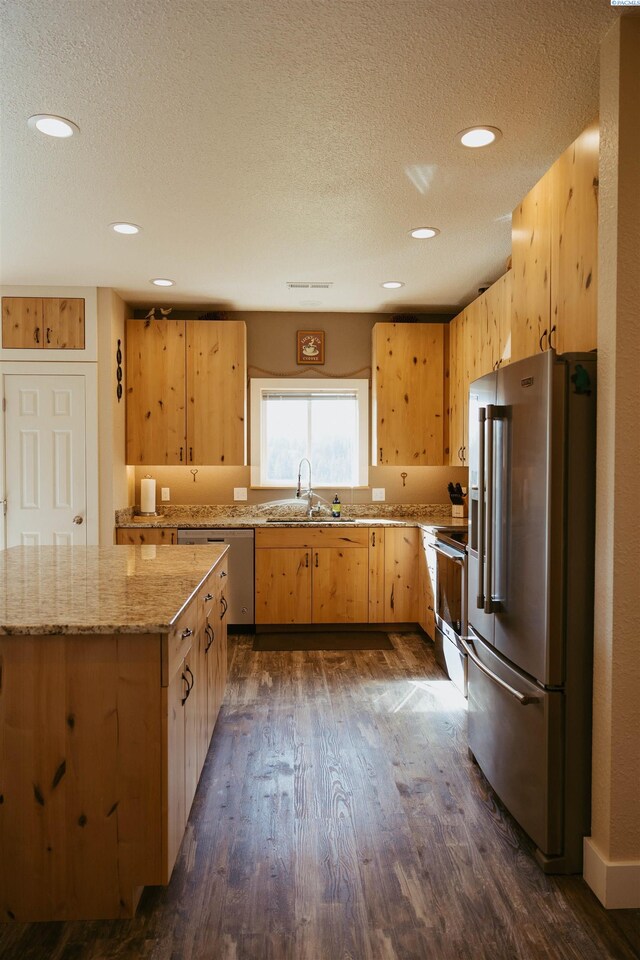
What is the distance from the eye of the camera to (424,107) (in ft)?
7.02

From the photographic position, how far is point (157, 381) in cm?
480

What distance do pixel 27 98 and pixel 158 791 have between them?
237 centimetres

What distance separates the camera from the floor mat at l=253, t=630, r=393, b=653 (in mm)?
4336

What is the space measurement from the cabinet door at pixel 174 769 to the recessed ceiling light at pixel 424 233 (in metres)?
2.64

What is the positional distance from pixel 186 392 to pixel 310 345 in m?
1.16

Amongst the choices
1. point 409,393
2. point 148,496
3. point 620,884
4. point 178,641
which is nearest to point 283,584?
point 148,496

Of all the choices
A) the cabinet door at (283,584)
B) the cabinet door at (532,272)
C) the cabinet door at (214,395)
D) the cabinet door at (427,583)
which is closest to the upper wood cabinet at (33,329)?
the cabinet door at (214,395)

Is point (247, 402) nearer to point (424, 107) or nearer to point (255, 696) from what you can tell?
point (255, 696)

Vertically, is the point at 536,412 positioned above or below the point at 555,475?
above

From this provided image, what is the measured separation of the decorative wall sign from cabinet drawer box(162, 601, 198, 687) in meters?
3.36

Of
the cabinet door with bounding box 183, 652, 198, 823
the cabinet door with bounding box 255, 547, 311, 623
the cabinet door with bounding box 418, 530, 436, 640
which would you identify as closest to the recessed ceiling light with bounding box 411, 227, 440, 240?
the cabinet door with bounding box 418, 530, 436, 640

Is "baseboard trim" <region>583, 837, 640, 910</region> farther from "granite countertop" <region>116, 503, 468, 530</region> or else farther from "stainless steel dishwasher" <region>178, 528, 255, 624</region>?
"stainless steel dishwasher" <region>178, 528, 255, 624</region>

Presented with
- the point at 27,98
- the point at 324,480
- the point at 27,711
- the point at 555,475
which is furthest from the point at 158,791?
the point at 324,480

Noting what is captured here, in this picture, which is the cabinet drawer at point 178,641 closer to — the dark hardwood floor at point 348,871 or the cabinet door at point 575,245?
the dark hardwood floor at point 348,871
